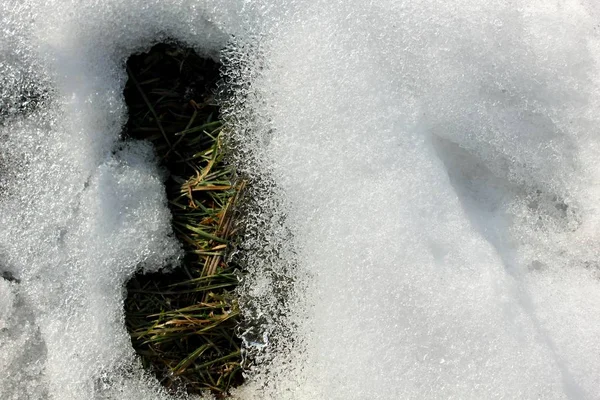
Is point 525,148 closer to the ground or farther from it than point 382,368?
farther from it

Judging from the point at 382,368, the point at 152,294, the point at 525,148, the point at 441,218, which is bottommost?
the point at 152,294

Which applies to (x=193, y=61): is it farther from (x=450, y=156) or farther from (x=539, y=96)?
(x=539, y=96)

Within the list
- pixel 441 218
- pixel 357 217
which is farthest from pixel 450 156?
pixel 357 217

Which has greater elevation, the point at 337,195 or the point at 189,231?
the point at 337,195
